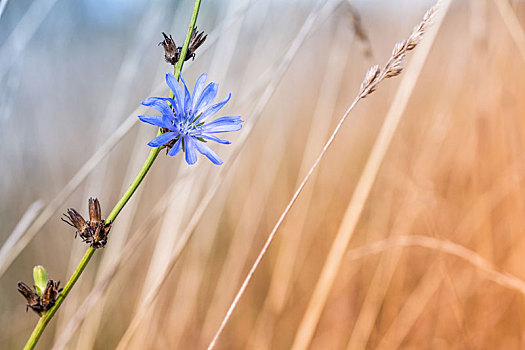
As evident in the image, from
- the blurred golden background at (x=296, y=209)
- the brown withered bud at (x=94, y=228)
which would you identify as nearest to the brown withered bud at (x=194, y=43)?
the brown withered bud at (x=94, y=228)

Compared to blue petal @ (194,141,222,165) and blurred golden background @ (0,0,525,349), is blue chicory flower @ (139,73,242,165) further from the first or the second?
blurred golden background @ (0,0,525,349)

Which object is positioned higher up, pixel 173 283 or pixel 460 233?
pixel 460 233

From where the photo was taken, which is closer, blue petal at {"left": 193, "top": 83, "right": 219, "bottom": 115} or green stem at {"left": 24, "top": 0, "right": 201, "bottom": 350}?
green stem at {"left": 24, "top": 0, "right": 201, "bottom": 350}

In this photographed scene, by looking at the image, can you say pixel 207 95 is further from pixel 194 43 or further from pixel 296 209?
pixel 296 209

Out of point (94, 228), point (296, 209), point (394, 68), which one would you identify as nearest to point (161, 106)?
point (94, 228)

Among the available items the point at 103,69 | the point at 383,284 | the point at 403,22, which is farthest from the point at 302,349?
the point at 103,69

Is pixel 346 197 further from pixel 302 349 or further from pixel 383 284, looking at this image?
pixel 302 349

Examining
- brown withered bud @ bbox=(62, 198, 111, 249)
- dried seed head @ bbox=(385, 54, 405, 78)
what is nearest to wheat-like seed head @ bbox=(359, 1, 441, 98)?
dried seed head @ bbox=(385, 54, 405, 78)
